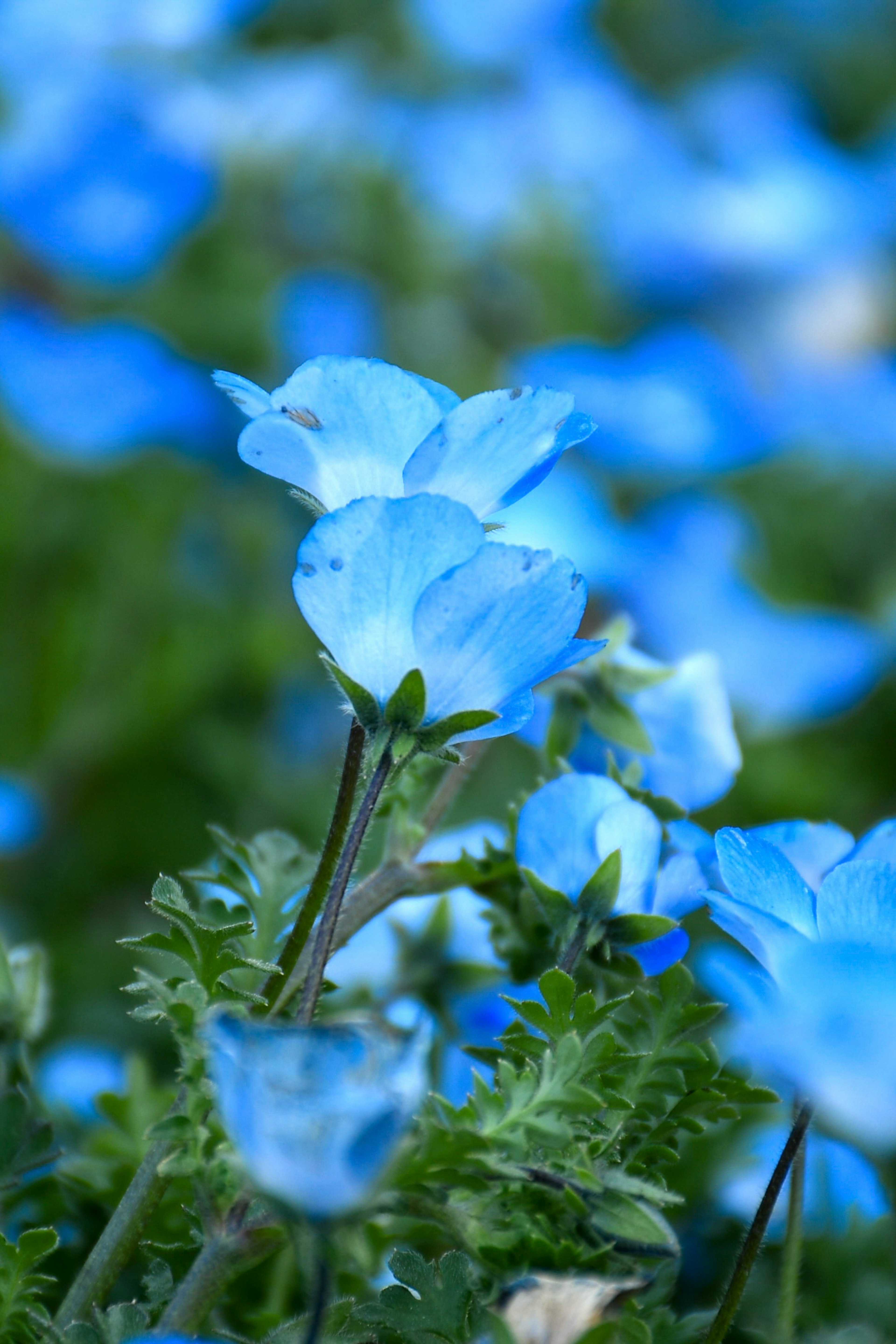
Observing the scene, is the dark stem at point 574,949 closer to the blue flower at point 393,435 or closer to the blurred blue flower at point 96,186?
the blue flower at point 393,435

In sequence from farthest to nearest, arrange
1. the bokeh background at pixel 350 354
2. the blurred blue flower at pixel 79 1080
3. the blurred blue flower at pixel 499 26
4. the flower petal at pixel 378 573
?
the blurred blue flower at pixel 499 26 < the bokeh background at pixel 350 354 < the blurred blue flower at pixel 79 1080 < the flower petal at pixel 378 573

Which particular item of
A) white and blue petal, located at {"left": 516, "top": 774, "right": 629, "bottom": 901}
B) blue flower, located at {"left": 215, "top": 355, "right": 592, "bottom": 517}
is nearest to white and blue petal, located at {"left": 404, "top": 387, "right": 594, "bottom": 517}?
blue flower, located at {"left": 215, "top": 355, "right": 592, "bottom": 517}

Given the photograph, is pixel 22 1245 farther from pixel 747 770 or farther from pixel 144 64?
pixel 144 64

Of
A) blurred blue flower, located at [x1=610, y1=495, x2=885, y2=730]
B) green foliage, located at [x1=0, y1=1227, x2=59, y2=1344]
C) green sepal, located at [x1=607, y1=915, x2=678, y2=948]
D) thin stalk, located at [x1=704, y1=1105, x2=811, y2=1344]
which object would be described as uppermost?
green sepal, located at [x1=607, y1=915, x2=678, y2=948]

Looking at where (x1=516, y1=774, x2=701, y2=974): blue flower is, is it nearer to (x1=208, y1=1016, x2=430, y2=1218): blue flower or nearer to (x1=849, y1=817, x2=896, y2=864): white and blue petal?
(x1=849, y1=817, x2=896, y2=864): white and blue petal

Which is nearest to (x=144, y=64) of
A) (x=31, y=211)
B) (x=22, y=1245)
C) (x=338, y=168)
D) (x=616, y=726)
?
(x=338, y=168)

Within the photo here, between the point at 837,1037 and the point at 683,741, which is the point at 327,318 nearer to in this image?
the point at 683,741

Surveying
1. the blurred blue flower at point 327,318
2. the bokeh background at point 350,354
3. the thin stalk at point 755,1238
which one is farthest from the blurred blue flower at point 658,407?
the thin stalk at point 755,1238
